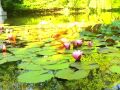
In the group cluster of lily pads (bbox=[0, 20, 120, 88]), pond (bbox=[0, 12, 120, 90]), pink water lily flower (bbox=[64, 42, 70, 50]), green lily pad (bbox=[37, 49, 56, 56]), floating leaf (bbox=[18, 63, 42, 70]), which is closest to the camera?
pond (bbox=[0, 12, 120, 90])

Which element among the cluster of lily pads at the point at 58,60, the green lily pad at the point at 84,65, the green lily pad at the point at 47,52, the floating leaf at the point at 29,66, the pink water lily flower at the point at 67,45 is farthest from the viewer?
the pink water lily flower at the point at 67,45

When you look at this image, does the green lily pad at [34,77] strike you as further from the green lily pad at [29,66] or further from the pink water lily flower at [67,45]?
the pink water lily flower at [67,45]

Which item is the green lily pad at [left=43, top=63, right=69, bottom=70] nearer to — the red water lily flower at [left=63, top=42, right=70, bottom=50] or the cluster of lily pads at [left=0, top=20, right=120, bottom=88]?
the cluster of lily pads at [left=0, top=20, right=120, bottom=88]

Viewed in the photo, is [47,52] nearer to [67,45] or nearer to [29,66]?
[67,45]

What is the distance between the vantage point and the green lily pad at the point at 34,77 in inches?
151

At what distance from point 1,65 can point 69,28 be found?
4254mm

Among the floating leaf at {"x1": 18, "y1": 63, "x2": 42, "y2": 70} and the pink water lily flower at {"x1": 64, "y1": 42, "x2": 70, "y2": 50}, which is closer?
the floating leaf at {"x1": 18, "y1": 63, "x2": 42, "y2": 70}

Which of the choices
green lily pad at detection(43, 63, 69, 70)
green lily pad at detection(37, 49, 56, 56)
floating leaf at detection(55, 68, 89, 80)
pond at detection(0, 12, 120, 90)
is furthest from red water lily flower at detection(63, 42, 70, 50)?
floating leaf at detection(55, 68, 89, 80)

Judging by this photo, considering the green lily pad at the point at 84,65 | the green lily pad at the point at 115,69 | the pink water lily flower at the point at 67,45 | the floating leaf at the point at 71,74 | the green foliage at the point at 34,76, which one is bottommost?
the green foliage at the point at 34,76

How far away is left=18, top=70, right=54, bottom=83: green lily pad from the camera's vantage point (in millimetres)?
3834

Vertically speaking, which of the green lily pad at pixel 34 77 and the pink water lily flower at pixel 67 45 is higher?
the pink water lily flower at pixel 67 45

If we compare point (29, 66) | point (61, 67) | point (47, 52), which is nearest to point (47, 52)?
point (47, 52)

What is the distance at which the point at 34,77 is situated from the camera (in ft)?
12.9

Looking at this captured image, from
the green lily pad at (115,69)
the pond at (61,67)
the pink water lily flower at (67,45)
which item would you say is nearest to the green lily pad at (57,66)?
the pond at (61,67)
